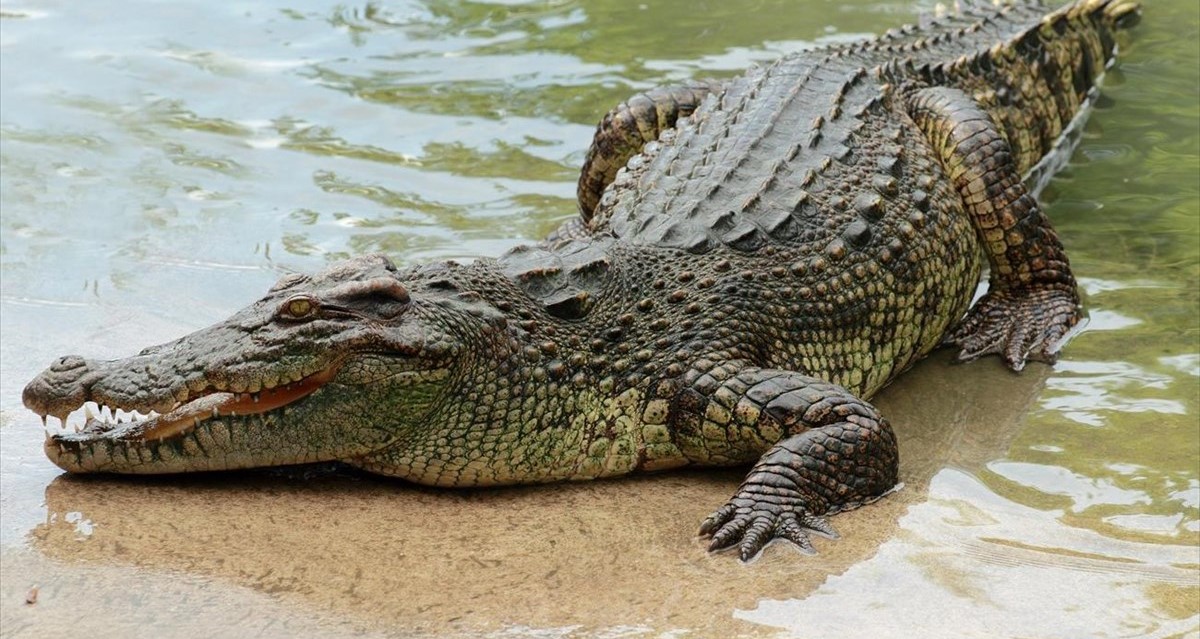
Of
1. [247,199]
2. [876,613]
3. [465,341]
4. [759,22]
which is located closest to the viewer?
[876,613]

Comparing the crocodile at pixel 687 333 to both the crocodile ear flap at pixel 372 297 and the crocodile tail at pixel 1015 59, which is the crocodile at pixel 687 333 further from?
the crocodile tail at pixel 1015 59

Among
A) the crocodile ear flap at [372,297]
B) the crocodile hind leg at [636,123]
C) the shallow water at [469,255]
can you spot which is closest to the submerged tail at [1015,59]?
the shallow water at [469,255]

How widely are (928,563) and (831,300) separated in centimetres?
134

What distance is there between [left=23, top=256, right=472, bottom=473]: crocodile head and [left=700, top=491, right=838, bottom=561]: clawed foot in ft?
3.40

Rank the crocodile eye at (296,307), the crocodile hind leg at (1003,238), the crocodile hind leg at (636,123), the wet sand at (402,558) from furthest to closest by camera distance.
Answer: the crocodile hind leg at (636,123)
the crocodile hind leg at (1003,238)
the crocodile eye at (296,307)
the wet sand at (402,558)

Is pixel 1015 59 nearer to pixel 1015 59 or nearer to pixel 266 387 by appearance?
pixel 1015 59

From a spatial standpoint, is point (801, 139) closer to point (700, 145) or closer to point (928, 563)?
point (700, 145)

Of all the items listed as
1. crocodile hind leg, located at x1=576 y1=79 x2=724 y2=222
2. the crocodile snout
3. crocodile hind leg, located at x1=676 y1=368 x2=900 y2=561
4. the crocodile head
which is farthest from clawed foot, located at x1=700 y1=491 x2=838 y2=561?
crocodile hind leg, located at x1=576 y1=79 x2=724 y2=222

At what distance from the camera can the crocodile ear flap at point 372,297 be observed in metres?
4.62

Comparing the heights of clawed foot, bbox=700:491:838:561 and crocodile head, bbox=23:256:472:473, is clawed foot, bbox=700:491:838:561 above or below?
below

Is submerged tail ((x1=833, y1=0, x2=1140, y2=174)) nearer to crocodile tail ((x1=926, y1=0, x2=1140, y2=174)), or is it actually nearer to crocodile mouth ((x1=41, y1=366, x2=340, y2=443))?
crocodile tail ((x1=926, y1=0, x2=1140, y2=174))

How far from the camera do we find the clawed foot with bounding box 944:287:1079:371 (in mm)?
6219

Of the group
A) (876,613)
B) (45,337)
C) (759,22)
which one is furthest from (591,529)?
(759,22)

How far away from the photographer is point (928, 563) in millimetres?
4512
